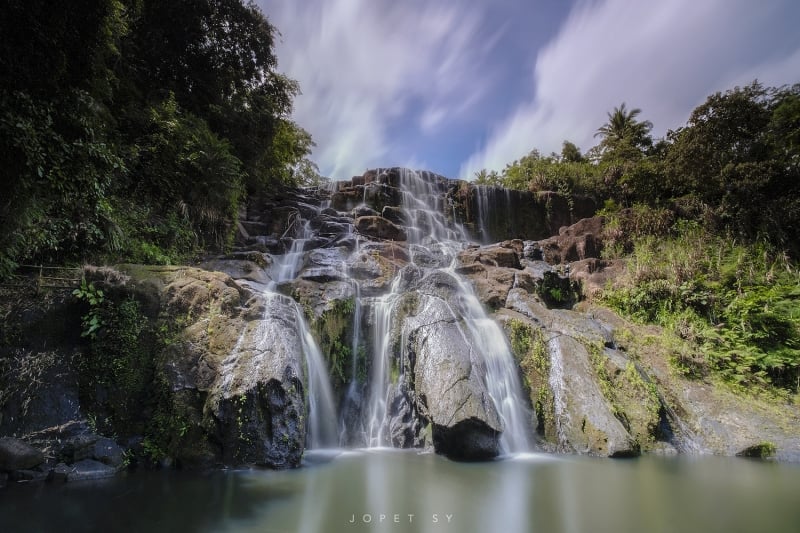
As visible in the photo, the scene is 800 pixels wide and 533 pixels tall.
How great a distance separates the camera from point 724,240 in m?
14.1

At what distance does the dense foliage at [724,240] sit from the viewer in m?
9.99

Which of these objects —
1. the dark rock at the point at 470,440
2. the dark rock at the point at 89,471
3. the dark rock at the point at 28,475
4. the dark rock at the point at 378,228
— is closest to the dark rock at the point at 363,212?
the dark rock at the point at 378,228

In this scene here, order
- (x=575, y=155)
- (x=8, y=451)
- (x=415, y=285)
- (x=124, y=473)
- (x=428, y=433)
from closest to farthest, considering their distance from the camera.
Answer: (x=8, y=451), (x=124, y=473), (x=428, y=433), (x=415, y=285), (x=575, y=155)

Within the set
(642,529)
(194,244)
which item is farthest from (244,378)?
(194,244)

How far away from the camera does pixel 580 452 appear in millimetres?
7824

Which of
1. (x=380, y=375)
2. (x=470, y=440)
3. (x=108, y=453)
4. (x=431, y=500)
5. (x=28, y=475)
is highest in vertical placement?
(x=380, y=375)

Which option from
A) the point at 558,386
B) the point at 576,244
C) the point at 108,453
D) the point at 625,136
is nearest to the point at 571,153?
the point at 625,136

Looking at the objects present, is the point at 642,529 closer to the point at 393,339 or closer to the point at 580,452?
the point at 580,452

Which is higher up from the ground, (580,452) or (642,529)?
(580,452)

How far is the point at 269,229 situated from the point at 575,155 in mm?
25152

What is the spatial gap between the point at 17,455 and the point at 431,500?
20.2 ft

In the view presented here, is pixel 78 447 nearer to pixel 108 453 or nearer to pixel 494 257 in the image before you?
pixel 108 453

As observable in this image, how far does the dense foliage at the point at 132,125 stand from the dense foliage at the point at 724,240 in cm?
1314

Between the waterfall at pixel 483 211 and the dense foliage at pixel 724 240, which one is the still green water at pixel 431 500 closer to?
the dense foliage at pixel 724 240
